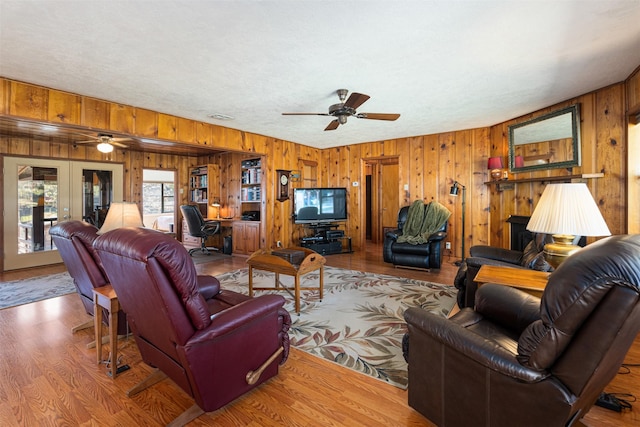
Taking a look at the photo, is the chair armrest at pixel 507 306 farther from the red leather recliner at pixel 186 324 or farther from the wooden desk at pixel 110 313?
the wooden desk at pixel 110 313

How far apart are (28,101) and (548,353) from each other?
465cm

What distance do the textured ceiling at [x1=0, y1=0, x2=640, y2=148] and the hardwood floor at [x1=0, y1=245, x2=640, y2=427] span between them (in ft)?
8.05

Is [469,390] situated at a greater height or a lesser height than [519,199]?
lesser

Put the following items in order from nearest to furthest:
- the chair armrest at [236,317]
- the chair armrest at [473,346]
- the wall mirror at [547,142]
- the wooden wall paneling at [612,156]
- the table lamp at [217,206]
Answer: the chair armrest at [473,346]
the chair armrest at [236,317]
the wooden wall paneling at [612,156]
the wall mirror at [547,142]
the table lamp at [217,206]

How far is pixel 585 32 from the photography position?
217 cm

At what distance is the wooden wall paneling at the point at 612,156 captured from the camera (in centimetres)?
314

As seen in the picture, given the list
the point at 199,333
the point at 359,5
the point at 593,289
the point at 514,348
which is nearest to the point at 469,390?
the point at 514,348

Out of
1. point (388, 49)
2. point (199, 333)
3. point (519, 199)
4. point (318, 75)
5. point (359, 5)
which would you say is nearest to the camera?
point (199, 333)

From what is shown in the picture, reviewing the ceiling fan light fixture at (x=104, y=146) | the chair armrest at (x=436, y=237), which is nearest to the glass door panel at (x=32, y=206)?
the ceiling fan light fixture at (x=104, y=146)

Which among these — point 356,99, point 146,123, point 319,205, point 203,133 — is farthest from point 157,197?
point 356,99

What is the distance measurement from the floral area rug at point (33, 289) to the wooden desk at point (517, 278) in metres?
4.89

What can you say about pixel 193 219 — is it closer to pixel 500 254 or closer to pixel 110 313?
pixel 110 313

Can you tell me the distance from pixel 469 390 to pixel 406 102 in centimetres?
334

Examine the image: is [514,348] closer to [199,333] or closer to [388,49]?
[199,333]
